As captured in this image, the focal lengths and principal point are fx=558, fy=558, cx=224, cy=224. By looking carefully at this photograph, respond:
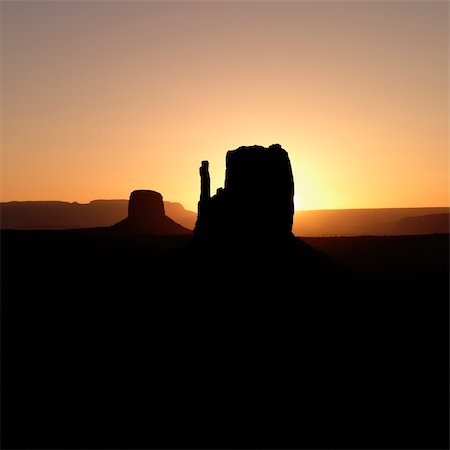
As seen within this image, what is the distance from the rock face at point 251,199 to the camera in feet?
129

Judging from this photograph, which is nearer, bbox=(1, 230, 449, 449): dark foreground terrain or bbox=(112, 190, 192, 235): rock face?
bbox=(1, 230, 449, 449): dark foreground terrain

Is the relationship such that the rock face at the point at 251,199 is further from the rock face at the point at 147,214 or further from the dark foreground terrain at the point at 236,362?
the rock face at the point at 147,214

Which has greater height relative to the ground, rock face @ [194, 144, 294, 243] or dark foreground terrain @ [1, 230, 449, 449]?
rock face @ [194, 144, 294, 243]

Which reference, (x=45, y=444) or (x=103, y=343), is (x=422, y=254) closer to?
(x=103, y=343)

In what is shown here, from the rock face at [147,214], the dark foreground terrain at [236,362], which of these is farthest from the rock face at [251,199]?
the rock face at [147,214]

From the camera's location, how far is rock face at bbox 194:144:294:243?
39.4 m

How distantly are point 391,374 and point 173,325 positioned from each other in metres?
13.5

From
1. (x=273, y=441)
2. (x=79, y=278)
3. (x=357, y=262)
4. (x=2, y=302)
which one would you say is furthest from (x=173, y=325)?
(x=357, y=262)

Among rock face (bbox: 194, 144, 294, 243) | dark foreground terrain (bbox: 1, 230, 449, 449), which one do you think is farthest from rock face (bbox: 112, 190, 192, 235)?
rock face (bbox: 194, 144, 294, 243)

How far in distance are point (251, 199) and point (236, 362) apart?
39.1ft

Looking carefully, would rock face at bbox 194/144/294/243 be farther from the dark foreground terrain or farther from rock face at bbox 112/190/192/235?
rock face at bbox 112/190/192/235

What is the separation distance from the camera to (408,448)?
2711cm

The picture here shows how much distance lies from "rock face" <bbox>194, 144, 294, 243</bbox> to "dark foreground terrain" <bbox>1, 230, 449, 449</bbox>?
137cm

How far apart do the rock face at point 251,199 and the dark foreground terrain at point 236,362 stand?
1365mm
